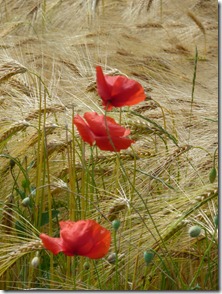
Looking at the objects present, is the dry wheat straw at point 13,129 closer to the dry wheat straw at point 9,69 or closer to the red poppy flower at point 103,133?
the dry wheat straw at point 9,69

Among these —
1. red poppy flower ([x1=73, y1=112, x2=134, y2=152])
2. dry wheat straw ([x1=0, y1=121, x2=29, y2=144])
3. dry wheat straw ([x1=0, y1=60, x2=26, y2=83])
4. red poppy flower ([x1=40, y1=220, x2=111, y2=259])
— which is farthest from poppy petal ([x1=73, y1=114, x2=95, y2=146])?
dry wheat straw ([x1=0, y1=60, x2=26, y2=83])

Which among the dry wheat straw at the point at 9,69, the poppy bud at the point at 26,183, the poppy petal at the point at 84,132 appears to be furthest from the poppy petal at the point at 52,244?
the dry wheat straw at the point at 9,69

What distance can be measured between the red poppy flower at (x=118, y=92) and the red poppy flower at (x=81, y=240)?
14cm

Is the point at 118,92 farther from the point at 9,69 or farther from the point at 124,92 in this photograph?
the point at 9,69

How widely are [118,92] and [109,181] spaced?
1.47ft

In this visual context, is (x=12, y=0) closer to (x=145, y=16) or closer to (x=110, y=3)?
(x=110, y=3)

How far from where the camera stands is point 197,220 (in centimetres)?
95

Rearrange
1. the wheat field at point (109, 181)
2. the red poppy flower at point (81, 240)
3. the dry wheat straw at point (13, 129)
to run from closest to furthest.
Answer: the red poppy flower at point (81, 240)
the wheat field at point (109, 181)
the dry wheat straw at point (13, 129)

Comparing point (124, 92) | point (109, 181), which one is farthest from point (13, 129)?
point (124, 92)

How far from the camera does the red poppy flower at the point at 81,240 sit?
78 cm

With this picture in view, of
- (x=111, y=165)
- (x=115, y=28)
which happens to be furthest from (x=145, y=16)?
(x=111, y=165)

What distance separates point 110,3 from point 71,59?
1135 mm

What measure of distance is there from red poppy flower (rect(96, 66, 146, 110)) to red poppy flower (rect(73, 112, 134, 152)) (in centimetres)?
3

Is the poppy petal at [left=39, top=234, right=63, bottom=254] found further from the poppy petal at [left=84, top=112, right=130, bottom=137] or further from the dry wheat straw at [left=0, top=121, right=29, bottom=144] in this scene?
the dry wheat straw at [left=0, top=121, right=29, bottom=144]
